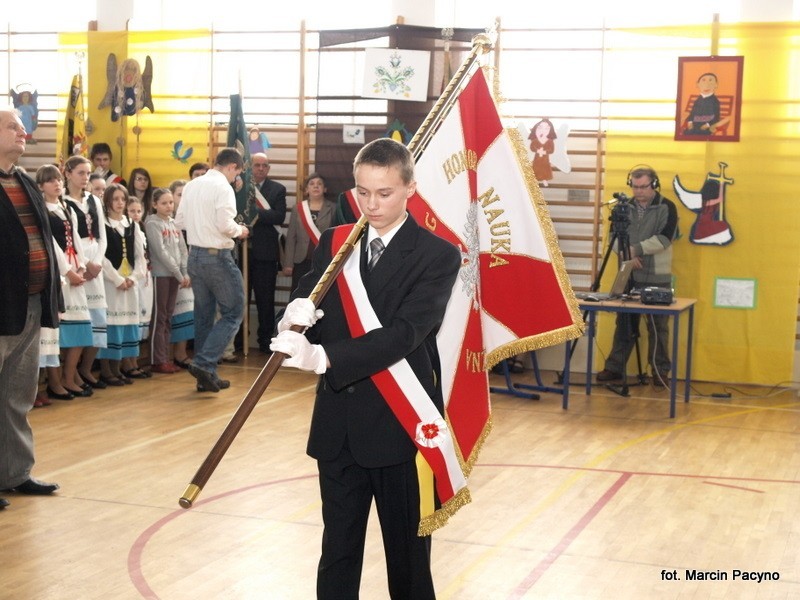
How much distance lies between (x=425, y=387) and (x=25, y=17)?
939cm

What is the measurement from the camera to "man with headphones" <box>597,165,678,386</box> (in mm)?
8156

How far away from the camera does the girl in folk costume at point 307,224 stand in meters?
9.23

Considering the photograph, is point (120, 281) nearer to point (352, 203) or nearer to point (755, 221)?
point (352, 203)

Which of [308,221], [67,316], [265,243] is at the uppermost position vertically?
[308,221]

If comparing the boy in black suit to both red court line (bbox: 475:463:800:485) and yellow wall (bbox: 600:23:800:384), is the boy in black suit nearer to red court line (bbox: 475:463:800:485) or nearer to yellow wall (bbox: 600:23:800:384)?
red court line (bbox: 475:463:800:485)

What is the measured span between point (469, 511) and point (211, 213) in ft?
11.3

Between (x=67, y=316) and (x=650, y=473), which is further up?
(x=67, y=316)

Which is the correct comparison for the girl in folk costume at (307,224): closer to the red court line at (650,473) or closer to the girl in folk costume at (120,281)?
the girl in folk costume at (120,281)

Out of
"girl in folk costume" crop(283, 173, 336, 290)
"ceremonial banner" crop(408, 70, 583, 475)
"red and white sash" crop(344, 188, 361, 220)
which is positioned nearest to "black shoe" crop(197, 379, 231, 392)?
"red and white sash" crop(344, 188, 361, 220)

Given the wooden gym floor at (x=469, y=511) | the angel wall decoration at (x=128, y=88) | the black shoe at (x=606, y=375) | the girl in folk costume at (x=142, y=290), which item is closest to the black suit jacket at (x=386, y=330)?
the wooden gym floor at (x=469, y=511)

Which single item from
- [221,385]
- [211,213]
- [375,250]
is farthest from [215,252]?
[375,250]

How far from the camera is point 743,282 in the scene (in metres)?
8.51

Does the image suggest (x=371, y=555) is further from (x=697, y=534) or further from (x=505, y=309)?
(x=697, y=534)

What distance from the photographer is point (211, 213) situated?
7504 mm
